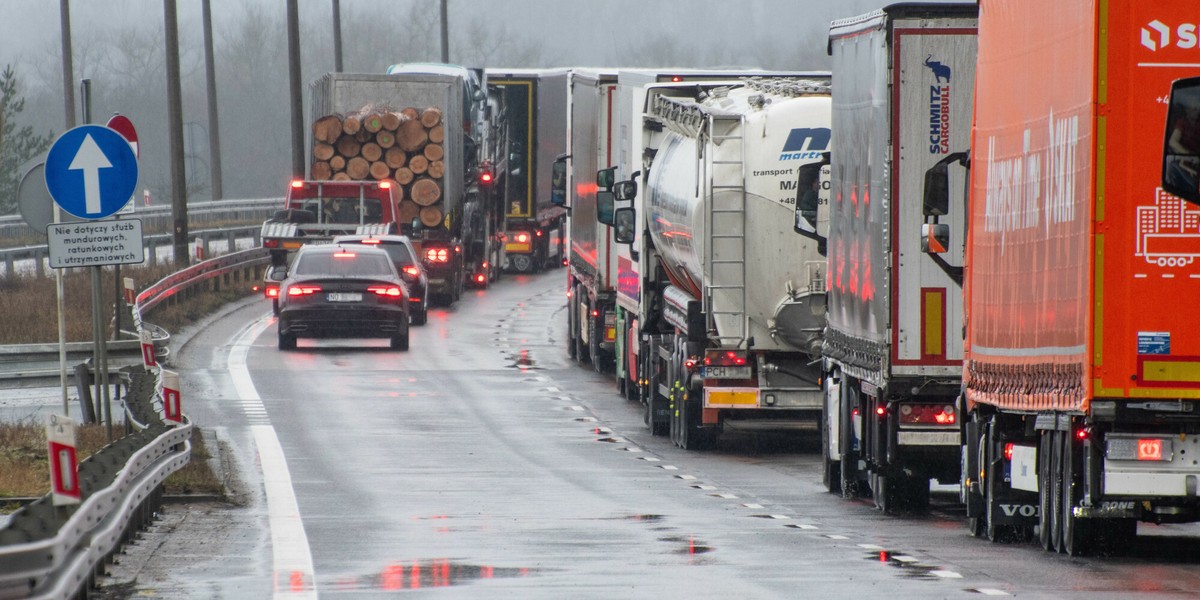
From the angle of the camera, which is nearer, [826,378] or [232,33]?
[826,378]

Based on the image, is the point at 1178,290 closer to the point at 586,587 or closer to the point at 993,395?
the point at 993,395

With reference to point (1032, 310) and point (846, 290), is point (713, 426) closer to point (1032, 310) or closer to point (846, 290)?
point (846, 290)

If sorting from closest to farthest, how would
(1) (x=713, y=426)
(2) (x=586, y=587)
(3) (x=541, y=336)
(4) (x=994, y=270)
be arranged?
1. (2) (x=586, y=587)
2. (4) (x=994, y=270)
3. (1) (x=713, y=426)
4. (3) (x=541, y=336)

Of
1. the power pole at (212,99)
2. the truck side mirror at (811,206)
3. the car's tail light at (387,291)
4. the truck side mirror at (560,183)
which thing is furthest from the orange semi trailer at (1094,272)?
the power pole at (212,99)

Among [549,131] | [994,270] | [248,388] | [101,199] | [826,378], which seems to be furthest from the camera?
[549,131]

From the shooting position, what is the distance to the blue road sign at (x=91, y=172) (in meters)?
16.3

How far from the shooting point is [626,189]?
25.6 metres

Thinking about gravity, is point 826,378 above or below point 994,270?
below

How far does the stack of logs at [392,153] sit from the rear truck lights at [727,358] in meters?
23.0

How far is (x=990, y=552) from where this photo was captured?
526 inches

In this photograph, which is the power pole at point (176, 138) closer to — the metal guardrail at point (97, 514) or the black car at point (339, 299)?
the black car at point (339, 299)

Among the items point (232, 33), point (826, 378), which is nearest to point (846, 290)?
point (826, 378)

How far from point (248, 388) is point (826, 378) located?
11.2m

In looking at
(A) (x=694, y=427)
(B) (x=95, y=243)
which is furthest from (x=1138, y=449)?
(A) (x=694, y=427)
